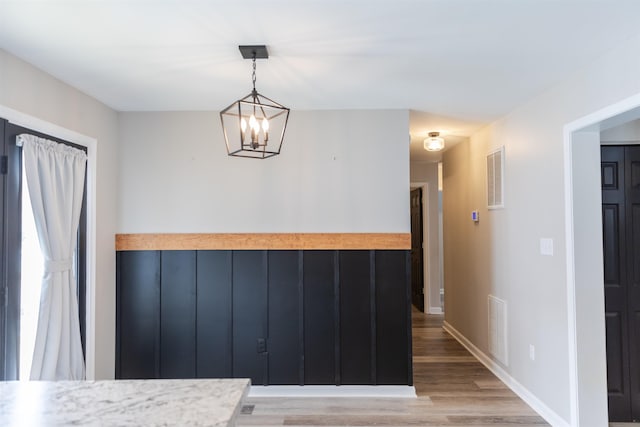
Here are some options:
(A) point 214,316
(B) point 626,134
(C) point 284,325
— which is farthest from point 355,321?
(B) point 626,134

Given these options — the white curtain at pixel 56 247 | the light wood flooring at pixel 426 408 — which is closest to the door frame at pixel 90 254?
the white curtain at pixel 56 247

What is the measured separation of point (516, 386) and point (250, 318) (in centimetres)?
239

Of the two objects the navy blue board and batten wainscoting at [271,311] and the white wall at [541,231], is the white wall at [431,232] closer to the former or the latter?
the white wall at [541,231]

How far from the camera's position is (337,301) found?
3.54 meters

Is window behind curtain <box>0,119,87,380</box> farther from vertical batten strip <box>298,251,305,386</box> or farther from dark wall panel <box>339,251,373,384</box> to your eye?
dark wall panel <box>339,251,373,384</box>

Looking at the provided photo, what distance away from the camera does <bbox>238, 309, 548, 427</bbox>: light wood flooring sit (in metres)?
3.03

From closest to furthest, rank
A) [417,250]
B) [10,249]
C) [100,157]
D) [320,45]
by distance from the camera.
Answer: [320,45]
[10,249]
[100,157]
[417,250]

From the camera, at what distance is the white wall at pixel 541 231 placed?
2.59 metres

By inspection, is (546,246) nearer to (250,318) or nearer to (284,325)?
(284,325)

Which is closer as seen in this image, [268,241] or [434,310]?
[268,241]

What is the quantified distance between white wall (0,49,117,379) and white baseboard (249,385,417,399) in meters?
1.33

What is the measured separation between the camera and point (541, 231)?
3180 mm

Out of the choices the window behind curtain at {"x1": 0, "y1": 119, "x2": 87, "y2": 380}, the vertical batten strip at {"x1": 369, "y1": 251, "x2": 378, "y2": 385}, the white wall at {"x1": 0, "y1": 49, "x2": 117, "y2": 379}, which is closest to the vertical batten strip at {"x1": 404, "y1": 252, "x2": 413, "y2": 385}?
the vertical batten strip at {"x1": 369, "y1": 251, "x2": 378, "y2": 385}

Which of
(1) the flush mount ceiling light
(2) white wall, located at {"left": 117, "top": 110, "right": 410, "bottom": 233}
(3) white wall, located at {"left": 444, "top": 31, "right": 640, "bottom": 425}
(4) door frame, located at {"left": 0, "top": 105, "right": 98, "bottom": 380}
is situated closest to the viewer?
(3) white wall, located at {"left": 444, "top": 31, "right": 640, "bottom": 425}
